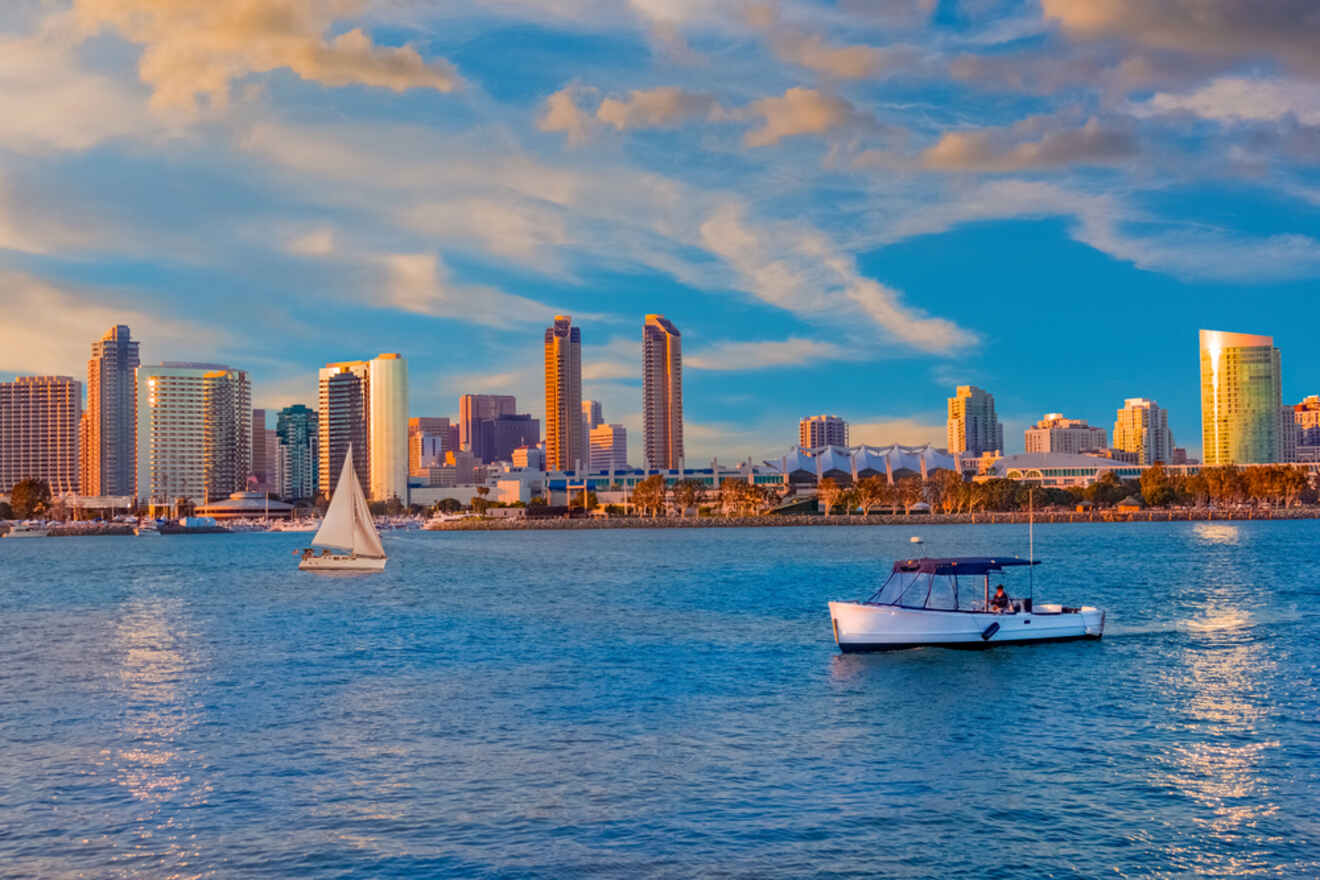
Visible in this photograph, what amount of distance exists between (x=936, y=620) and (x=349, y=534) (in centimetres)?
7562

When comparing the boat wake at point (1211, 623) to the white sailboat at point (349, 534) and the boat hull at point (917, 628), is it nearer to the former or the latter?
the boat hull at point (917, 628)

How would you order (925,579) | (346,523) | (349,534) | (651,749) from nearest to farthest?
1. (651,749)
2. (925,579)
3. (346,523)
4. (349,534)

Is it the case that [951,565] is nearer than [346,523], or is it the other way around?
[951,565]

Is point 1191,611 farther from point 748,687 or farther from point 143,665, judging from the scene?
point 143,665

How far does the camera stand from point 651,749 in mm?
31578

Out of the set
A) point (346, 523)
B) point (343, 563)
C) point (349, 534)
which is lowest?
point (343, 563)

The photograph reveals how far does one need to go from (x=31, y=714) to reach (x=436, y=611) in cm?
3676

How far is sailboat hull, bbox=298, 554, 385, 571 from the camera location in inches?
4473

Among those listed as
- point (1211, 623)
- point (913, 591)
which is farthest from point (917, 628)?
point (1211, 623)

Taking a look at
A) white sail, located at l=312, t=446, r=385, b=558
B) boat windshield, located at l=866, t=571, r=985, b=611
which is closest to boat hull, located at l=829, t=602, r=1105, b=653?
boat windshield, located at l=866, t=571, r=985, b=611

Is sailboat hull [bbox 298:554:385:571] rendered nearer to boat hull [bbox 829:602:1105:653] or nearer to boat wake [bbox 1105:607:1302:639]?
boat hull [bbox 829:602:1105:653]

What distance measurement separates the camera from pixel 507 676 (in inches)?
1779

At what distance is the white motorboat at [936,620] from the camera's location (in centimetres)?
4822

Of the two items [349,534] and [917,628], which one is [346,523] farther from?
[917,628]
